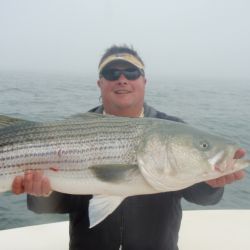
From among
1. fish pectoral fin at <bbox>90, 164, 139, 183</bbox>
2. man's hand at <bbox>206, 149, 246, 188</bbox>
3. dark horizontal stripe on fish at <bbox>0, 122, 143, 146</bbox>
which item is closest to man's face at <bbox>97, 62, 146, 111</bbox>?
dark horizontal stripe on fish at <bbox>0, 122, 143, 146</bbox>

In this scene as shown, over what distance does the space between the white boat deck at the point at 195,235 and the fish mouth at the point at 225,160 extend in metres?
1.93

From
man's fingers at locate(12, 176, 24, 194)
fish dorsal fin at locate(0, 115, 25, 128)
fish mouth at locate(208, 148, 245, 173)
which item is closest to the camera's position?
fish mouth at locate(208, 148, 245, 173)

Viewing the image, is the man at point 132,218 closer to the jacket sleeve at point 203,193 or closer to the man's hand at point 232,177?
the jacket sleeve at point 203,193

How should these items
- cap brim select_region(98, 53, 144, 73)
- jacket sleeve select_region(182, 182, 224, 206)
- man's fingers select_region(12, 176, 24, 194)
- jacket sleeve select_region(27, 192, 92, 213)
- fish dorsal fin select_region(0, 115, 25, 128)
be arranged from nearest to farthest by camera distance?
man's fingers select_region(12, 176, 24, 194) < fish dorsal fin select_region(0, 115, 25, 128) < jacket sleeve select_region(182, 182, 224, 206) < jacket sleeve select_region(27, 192, 92, 213) < cap brim select_region(98, 53, 144, 73)

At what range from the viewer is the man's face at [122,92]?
400cm

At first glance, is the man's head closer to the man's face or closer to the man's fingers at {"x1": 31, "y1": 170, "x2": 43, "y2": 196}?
the man's face

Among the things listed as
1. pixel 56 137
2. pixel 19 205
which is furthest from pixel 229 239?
pixel 19 205

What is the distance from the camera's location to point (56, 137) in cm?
327

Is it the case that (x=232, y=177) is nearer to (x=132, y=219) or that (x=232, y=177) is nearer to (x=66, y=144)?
(x=132, y=219)

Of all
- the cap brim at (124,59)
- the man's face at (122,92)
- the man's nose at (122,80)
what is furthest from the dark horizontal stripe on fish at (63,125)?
the cap brim at (124,59)

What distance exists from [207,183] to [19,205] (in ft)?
17.7

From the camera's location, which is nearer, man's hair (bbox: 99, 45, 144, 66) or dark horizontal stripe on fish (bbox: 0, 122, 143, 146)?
dark horizontal stripe on fish (bbox: 0, 122, 143, 146)

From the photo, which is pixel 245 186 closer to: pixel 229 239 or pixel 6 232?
pixel 229 239

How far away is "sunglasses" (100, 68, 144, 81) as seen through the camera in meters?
4.08
